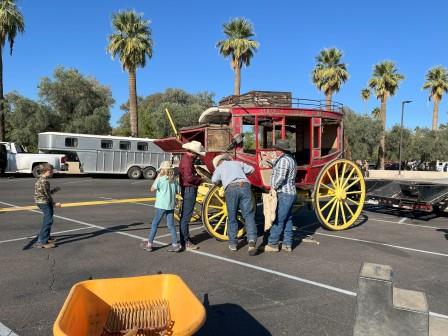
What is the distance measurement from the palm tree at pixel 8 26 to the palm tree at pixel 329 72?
25.6 metres

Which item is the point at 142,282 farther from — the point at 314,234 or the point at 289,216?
the point at 314,234

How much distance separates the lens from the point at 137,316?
3.26 metres

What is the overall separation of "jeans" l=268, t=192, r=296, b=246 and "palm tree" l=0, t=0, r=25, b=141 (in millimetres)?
26675

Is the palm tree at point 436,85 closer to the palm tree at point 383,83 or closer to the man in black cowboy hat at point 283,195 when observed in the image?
the palm tree at point 383,83

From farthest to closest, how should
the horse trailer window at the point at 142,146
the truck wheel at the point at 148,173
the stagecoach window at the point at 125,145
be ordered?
the truck wheel at the point at 148,173 → the horse trailer window at the point at 142,146 → the stagecoach window at the point at 125,145

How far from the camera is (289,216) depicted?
22.9 feet

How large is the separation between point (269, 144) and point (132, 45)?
23.9 metres

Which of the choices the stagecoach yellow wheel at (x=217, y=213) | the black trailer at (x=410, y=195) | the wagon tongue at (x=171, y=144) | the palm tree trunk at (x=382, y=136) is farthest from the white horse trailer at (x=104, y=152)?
the palm tree trunk at (x=382, y=136)

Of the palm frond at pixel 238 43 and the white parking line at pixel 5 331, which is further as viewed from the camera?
the palm frond at pixel 238 43

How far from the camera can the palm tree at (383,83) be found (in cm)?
4303

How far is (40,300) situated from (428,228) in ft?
27.6

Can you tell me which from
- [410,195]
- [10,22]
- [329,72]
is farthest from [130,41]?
[410,195]

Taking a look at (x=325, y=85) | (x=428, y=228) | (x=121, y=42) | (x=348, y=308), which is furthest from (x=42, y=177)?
(x=325, y=85)

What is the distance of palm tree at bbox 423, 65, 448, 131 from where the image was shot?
165ft
